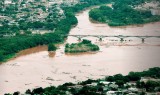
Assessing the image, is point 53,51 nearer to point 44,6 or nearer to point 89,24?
point 89,24

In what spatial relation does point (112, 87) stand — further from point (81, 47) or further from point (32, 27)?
point (32, 27)

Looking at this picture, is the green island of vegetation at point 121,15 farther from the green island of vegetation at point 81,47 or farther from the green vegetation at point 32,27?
the green island of vegetation at point 81,47

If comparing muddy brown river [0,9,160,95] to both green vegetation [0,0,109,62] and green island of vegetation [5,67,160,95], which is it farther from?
green island of vegetation [5,67,160,95]

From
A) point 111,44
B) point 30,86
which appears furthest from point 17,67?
point 111,44

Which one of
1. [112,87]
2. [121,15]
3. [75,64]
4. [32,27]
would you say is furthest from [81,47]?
[121,15]

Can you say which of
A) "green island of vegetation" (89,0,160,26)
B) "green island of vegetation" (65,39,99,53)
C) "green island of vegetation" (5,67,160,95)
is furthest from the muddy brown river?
"green island of vegetation" (89,0,160,26)
